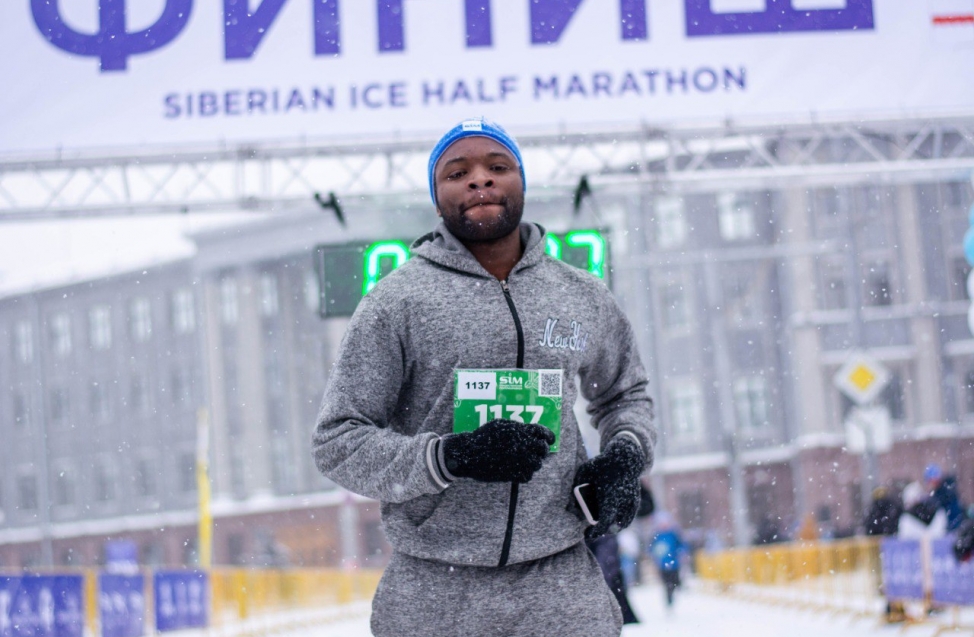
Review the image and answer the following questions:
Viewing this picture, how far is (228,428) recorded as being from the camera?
38219 mm

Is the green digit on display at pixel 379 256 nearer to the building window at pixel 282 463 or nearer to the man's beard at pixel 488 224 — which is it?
the man's beard at pixel 488 224

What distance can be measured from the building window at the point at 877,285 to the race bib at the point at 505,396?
30.3 m

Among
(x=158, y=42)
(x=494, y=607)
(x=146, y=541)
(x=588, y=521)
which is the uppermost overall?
(x=158, y=42)

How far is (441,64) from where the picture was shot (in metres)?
5.71

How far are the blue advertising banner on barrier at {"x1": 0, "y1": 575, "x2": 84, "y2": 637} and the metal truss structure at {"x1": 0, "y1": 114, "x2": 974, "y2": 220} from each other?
14.6 ft

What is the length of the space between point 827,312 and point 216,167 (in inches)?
1042

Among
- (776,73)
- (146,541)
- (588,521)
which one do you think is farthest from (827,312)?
(588,521)

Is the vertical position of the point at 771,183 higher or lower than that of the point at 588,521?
higher

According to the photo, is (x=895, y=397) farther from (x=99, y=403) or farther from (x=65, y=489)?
(x=65, y=489)

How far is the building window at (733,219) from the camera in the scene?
3591 cm

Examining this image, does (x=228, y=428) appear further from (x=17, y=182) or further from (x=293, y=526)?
(x=17, y=182)

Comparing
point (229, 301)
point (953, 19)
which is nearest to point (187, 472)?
point (229, 301)

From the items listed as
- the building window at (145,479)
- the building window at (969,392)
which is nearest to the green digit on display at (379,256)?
the building window at (969,392)

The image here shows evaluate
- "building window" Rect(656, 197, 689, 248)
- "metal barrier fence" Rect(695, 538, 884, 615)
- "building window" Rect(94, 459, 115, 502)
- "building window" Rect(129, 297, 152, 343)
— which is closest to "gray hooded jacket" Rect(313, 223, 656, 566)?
"metal barrier fence" Rect(695, 538, 884, 615)
